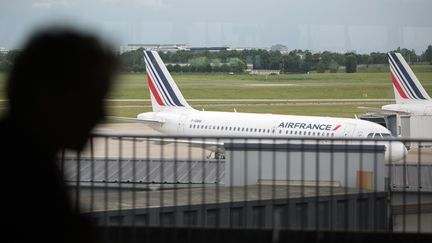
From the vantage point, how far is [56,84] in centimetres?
219

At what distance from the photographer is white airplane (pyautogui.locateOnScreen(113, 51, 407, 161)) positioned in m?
23.1

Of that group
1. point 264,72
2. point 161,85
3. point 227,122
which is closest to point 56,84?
point 227,122

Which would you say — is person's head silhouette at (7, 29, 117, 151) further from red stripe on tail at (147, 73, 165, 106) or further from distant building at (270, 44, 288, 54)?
distant building at (270, 44, 288, 54)

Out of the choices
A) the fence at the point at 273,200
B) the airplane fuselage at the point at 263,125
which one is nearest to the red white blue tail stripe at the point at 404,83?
the airplane fuselage at the point at 263,125

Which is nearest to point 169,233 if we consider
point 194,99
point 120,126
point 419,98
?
point 419,98

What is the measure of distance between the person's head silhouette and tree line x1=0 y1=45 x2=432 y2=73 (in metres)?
59.3

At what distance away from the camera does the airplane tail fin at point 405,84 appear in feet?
123

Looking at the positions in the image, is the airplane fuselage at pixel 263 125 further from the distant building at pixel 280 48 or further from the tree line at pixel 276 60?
the distant building at pixel 280 48

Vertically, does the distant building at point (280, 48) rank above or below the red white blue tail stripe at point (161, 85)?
above

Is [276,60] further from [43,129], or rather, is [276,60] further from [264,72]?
[43,129]

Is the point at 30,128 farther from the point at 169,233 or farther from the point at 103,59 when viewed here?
the point at 169,233

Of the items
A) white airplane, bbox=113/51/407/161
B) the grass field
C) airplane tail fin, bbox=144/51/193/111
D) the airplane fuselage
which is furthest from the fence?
the grass field

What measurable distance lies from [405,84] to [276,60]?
116ft

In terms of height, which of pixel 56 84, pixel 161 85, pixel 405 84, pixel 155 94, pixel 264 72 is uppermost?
pixel 264 72
